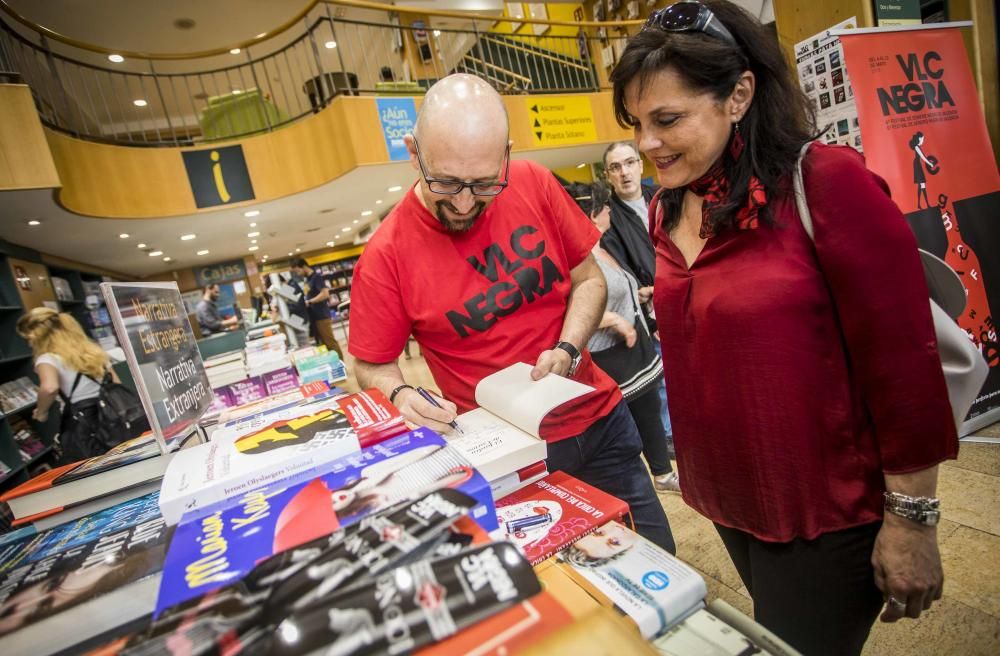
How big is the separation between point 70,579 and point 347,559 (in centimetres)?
41

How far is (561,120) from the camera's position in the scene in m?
7.01

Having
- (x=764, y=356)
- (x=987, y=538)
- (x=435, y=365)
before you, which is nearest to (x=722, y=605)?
(x=764, y=356)

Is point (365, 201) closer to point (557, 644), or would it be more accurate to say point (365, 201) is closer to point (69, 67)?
point (69, 67)

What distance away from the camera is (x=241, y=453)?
70 centimetres

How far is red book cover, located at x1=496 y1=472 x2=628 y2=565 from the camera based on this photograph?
638 millimetres

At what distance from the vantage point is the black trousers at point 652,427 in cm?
222

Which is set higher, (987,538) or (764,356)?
(764,356)

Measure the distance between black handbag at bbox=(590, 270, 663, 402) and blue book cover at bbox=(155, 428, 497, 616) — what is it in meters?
1.48

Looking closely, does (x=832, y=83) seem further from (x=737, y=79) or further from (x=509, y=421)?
(x=509, y=421)

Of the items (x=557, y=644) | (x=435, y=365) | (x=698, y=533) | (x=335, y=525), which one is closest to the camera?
(x=557, y=644)

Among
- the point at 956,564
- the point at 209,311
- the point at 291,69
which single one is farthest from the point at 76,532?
the point at 291,69

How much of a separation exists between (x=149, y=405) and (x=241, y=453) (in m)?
0.43

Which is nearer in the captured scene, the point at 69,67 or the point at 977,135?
the point at 977,135

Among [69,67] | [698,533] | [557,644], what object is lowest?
[698,533]
